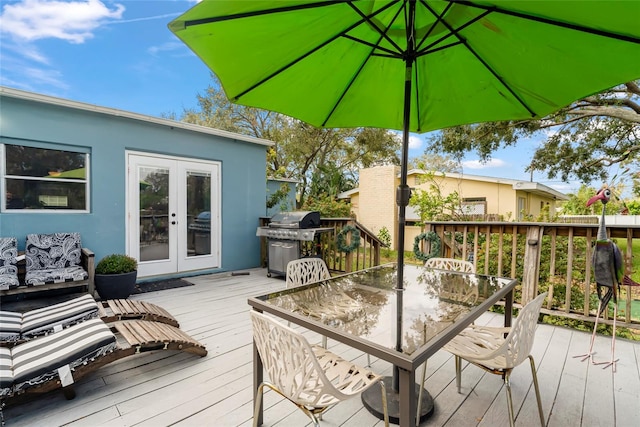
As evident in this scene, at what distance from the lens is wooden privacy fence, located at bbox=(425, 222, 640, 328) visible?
10.2ft

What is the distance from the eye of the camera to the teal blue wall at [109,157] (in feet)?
13.5

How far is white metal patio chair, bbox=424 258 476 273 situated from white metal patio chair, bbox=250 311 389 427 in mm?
1806

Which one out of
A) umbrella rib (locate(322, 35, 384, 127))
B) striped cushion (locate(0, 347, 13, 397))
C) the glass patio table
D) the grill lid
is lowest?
striped cushion (locate(0, 347, 13, 397))

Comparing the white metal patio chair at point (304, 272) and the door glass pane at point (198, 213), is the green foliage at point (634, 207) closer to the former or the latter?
the white metal patio chair at point (304, 272)

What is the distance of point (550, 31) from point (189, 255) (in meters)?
5.66

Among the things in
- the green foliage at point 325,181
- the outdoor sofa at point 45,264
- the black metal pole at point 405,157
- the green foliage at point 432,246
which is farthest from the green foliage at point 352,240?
the green foliage at point 325,181

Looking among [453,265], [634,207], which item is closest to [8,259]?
[453,265]

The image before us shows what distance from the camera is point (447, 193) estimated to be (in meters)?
11.6

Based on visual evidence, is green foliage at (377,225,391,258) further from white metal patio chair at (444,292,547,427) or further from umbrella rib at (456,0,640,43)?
umbrella rib at (456,0,640,43)

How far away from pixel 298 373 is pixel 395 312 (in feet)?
2.25

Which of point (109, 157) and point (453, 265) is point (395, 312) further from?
point (109, 157)

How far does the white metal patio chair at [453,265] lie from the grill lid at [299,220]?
248 centimetres

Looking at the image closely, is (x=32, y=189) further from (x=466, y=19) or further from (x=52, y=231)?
(x=466, y=19)

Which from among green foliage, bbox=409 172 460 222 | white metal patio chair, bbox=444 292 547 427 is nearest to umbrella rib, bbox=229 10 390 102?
white metal patio chair, bbox=444 292 547 427
